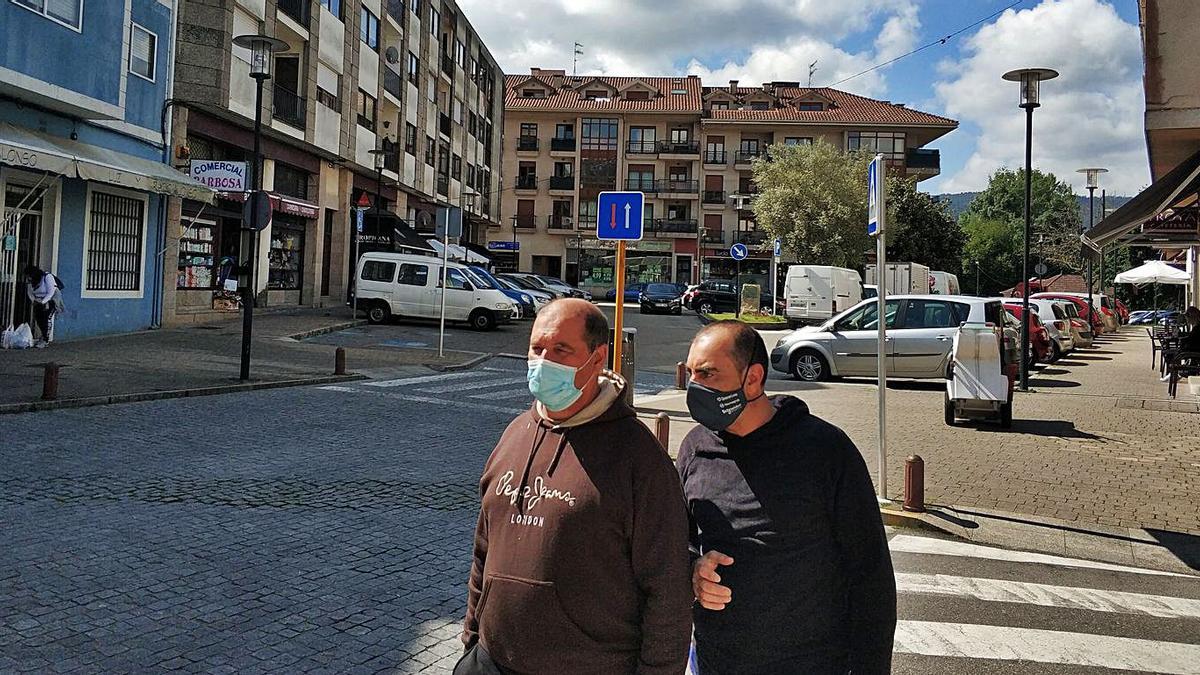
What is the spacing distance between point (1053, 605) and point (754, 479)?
12.5 feet

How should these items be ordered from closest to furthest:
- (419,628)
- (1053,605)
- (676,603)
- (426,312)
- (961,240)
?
(676,603) → (419,628) → (1053,605) → (426,312) → (961,240)

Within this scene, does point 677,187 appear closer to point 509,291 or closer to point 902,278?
point 902,278

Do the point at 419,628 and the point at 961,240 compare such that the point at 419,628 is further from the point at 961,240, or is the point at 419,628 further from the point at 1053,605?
the point at 961,240

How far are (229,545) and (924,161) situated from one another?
66.5m

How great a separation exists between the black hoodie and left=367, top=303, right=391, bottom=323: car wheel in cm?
2566

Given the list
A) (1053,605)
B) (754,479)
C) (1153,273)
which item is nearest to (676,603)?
(754,479)

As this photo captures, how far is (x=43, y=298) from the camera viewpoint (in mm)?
16781

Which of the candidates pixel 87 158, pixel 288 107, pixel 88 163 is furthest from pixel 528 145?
pixel 88 163

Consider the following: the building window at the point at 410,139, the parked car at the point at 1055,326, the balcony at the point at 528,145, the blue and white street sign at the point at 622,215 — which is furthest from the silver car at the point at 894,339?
the balcony at the point at 528,145

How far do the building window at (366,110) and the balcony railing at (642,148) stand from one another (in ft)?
124

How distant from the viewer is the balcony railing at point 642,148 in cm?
7056

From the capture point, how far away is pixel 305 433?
10484 mm

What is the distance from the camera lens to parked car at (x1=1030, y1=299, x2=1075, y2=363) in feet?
77.0

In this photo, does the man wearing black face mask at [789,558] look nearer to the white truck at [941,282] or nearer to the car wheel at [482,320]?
the car wheel at [482,320]
